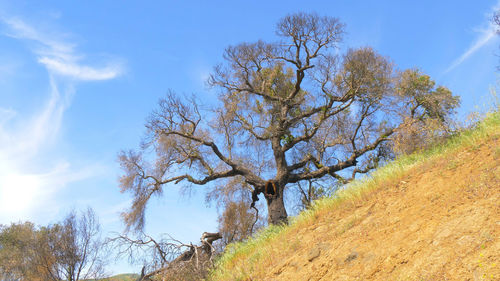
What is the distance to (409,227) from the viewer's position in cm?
572

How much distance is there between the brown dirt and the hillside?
0.01 m

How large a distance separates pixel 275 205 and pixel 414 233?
9.24 m

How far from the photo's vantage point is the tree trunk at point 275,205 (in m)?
14.3

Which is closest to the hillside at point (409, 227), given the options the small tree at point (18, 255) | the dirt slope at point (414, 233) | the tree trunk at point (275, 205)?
the dirt slope at point (414, 233)

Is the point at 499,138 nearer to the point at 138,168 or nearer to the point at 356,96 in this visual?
the point at 356,96

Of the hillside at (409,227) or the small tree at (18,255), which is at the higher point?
the small tree at (18,255)

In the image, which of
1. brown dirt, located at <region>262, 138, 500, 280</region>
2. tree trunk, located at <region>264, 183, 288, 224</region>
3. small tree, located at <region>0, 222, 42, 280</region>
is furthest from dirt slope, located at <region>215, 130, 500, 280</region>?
small tree, located at <region>0, 222, 42, 280</region>

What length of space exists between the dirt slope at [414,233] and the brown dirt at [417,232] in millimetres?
12

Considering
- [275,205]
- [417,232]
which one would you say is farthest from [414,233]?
[275,205]

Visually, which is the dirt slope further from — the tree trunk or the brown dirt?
the tree trunk

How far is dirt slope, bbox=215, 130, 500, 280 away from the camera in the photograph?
4555 mm

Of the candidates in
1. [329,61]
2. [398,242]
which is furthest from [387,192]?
[329,61]

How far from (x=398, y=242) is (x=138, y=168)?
43.6 ft

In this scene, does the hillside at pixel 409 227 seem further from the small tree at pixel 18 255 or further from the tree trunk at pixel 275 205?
the small tree at pixel 18 255
